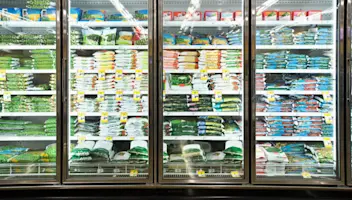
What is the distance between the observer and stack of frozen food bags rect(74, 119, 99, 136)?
2.77 metres

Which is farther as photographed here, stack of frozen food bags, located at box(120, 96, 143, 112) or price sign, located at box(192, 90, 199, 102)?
stack of frozen food bags, located at box(120, 96, 143, 112)

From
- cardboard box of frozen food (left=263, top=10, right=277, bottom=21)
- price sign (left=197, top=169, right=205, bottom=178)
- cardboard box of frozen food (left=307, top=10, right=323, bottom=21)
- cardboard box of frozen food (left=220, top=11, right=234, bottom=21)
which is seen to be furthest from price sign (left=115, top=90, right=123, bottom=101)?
cardboard box of frozen food (left=307, top=10, right=323, bottom=21)

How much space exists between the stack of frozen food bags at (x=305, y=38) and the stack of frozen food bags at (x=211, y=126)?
1.14 m

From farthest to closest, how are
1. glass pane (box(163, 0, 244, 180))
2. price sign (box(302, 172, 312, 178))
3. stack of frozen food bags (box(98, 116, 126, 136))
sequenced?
stack of frozen food bags (box(98, 116, 126, 136)), glass pane (box(163, 0, 244, 180)), price sign (box(302, 172, 312, 178))

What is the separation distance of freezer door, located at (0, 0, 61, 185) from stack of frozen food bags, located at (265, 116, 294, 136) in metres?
2.22

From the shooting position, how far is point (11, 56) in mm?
2785

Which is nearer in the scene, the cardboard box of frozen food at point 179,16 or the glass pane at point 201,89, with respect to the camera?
the glass pane at point 201,89

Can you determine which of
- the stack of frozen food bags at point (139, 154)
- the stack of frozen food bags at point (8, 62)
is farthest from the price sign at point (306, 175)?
the stack of frozen food bags at point (8, 62)

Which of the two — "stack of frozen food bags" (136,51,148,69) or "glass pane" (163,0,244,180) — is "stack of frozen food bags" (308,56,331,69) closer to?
"glass pane" (163,0,244,180)

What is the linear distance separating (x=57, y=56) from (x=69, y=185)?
123 centimetres

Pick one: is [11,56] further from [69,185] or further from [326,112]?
[326,112]

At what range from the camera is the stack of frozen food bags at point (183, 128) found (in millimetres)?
2766

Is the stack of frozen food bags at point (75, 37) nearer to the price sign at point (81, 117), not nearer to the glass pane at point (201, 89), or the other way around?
the price sign at point (81, 117)

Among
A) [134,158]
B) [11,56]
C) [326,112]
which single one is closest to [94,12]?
[11,56]
